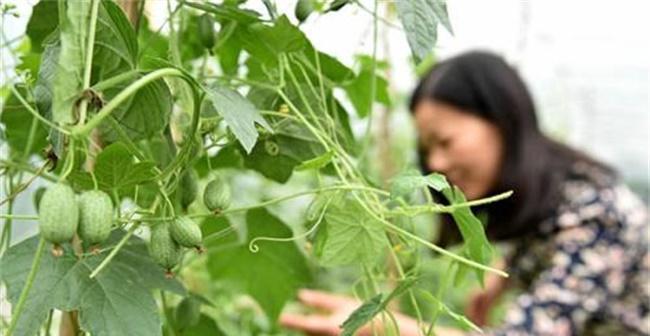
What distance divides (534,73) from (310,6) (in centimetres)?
426

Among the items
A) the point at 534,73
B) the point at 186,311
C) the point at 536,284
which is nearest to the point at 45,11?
the point at 186,311

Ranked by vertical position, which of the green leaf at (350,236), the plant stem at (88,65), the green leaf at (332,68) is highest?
the plant stem at (88,65)

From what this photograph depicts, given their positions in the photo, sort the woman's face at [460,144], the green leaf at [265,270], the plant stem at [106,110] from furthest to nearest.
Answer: the woman's face at [460,144], the green leaf at [265,270], the plant stem at [106,110]

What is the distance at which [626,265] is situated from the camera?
1.87 meters

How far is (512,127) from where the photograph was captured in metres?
1.97

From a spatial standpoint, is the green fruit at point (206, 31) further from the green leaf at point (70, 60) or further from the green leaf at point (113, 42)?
the green leaf at point (70, 60)

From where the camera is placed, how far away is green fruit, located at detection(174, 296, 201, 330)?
2.22 feet

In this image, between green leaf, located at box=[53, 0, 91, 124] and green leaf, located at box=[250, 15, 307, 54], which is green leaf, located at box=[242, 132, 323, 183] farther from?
green leaf, located at box=[53, 0, 91, 124]

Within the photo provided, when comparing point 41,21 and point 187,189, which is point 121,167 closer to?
point 187,189

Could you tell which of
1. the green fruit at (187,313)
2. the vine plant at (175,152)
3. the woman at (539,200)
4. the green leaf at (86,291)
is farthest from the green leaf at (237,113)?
the woman at (539,200)

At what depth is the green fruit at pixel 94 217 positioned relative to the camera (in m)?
0.41

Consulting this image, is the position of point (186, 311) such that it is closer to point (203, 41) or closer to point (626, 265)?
point (203, 41)

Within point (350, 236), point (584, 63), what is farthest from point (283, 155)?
point (584, 63)

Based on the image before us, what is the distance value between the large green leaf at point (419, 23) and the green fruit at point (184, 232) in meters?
0.14
